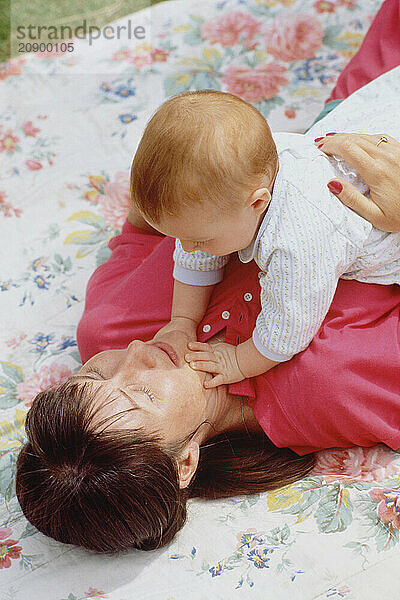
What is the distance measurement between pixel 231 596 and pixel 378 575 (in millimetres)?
272

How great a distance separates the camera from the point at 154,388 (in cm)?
152

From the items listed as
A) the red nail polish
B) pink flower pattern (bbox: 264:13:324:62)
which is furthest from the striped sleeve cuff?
pink flower pattern (bbox: 264:13:324:62)

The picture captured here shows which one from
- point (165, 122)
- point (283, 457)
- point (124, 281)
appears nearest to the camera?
point (165, 122)

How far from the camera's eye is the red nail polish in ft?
4.99

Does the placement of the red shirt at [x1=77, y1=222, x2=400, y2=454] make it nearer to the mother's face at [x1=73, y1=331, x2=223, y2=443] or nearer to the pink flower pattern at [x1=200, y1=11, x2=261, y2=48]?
the mother's face at [x1=73, y1=331, x2=223, y2=443]

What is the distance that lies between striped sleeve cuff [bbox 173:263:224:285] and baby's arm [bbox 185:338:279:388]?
145 mm

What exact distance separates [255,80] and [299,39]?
0.21 meters

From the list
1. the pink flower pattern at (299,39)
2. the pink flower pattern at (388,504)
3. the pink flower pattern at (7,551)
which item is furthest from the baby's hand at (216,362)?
the pink flower pattern at (299,39)

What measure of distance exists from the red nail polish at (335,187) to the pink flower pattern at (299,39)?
3.82 ft

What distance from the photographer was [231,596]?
144cm

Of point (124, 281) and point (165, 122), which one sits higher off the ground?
point (165, 122)

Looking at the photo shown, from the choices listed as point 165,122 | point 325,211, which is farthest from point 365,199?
point 165,122

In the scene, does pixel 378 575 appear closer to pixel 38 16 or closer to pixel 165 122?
pixel 165 122

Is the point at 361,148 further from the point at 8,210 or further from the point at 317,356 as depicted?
the point at 8,210
